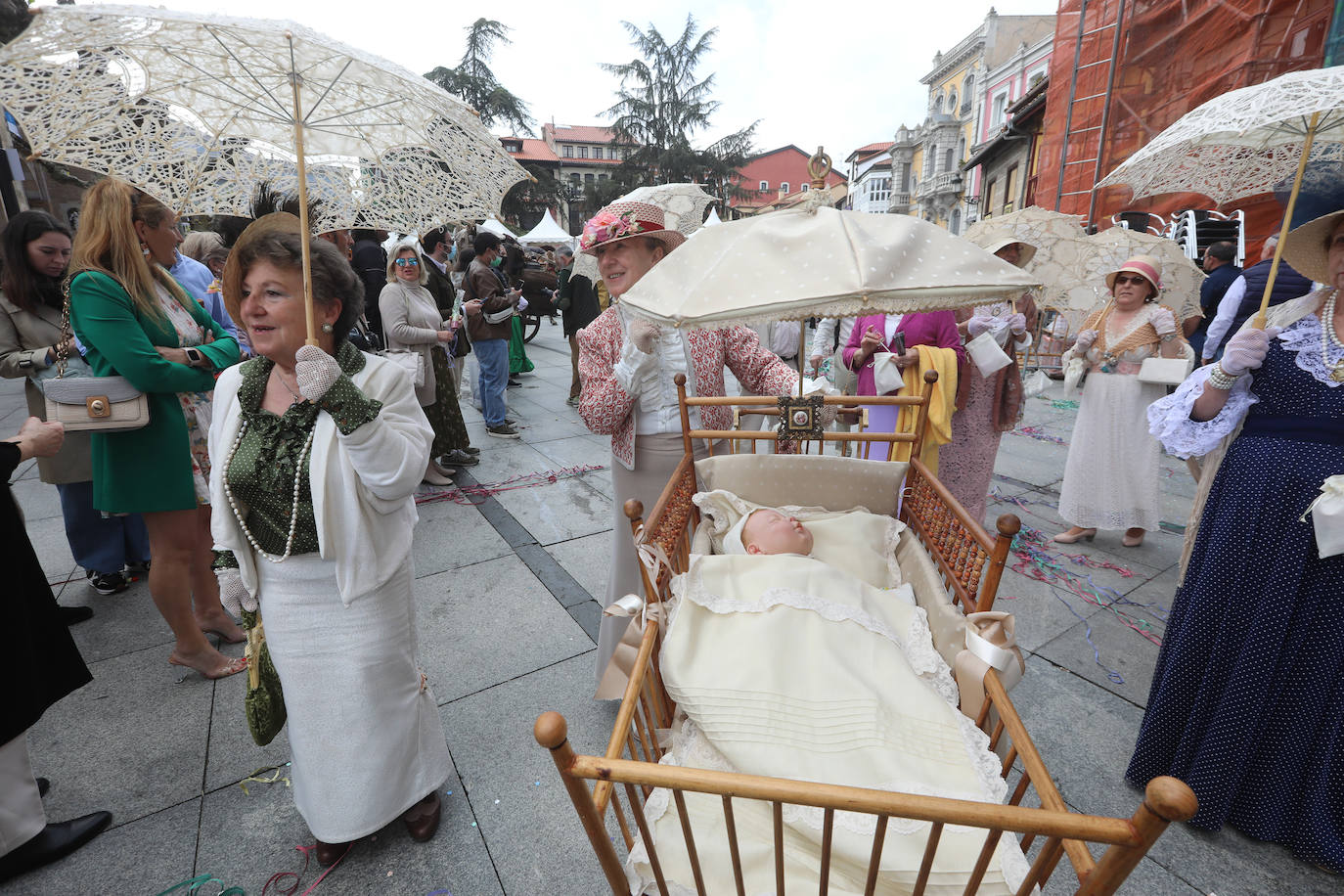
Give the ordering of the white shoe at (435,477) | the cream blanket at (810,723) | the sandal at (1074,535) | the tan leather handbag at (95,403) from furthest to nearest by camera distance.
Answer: the white shoe at (435,477) → the sandal at (1074,535) → the tan leather handbag at (95,403) → the cream blanket at (810,723)

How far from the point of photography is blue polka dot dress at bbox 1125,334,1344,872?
1910 mm

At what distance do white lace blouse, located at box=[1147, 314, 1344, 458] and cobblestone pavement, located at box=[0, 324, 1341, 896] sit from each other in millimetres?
1260

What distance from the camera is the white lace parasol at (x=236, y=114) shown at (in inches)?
59.5

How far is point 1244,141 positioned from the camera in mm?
2244

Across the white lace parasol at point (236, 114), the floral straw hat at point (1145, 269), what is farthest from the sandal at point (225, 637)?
the floral straw hat at point (1145, 269)

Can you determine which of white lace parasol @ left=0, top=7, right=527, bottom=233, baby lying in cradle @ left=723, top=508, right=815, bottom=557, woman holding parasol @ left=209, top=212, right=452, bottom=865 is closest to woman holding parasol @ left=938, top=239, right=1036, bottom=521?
baby lying in cradle @ left=723, top=508, right=815, bottom=557

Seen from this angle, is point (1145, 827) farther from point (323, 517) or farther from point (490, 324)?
point (490, 324)

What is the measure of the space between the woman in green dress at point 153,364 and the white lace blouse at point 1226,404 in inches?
155

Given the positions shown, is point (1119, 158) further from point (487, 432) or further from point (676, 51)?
point (676, 51)

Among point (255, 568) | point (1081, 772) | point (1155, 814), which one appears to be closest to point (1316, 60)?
point (1081, 772)

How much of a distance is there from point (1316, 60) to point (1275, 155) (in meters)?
7.09

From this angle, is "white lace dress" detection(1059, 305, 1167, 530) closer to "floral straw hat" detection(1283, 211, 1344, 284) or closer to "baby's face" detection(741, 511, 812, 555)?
"floral straw hat" detection(1283, 211, 1344, 284)

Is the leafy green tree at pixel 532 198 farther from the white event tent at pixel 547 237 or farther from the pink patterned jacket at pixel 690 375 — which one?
the pink patterned jacket at pixel 690 375

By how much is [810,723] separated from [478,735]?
1598 mm
